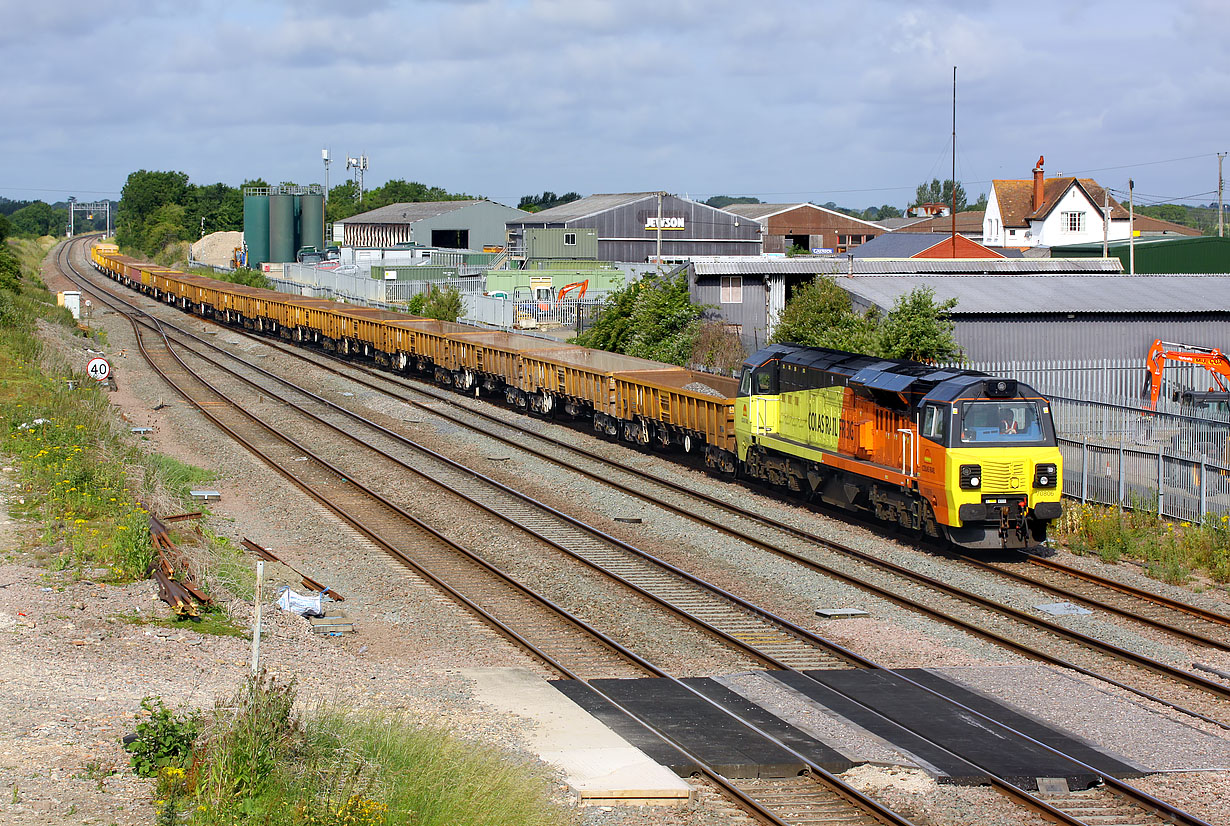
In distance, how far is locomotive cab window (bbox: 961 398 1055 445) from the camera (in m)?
17.4

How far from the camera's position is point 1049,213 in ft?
283

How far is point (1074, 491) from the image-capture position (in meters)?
21.9

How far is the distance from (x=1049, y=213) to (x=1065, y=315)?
56531mm

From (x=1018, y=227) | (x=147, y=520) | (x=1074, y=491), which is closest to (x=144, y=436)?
(x=147, y=520)

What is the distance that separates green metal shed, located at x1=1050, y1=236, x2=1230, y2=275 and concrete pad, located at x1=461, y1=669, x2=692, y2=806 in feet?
144

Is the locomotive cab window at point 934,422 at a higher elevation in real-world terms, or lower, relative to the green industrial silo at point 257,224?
lower

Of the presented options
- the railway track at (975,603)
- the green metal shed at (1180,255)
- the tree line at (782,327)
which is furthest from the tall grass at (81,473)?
the green metal shed at (1180,255)

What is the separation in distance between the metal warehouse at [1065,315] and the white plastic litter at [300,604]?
2254 centimetres

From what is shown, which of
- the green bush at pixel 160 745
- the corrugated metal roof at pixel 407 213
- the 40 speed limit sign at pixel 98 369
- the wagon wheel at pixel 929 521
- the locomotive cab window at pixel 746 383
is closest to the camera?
the green bush at pixel 160 745

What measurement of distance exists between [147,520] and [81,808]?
9548 mm

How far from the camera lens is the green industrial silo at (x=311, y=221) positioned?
362 feet

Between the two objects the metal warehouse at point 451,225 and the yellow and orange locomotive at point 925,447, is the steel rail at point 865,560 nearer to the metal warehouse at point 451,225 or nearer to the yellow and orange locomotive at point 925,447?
the yellow and orange locomotive at point 925,447

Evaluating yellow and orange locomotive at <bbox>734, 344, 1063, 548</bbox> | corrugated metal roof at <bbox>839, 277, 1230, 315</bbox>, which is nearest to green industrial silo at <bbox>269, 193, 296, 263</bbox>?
corrugated metal roof at <bbox>839, 277, 1230, 315</bbox>

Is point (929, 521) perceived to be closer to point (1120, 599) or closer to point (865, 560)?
point (865, 560)
